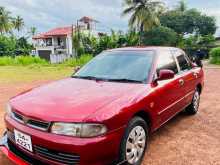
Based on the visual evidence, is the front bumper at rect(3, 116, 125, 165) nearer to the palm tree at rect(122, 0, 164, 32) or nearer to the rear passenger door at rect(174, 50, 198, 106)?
the rear passenger door at rect(174, 50, 198, 106)

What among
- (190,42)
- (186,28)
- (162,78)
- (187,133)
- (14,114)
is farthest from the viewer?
(186,28)

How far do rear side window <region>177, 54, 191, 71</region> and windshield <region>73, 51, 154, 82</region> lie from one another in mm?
946

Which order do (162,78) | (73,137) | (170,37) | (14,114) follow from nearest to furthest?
(73,137) < (14,114) < (162,78) < (170,37)

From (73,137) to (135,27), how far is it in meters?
38.3

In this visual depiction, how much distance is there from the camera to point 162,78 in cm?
381

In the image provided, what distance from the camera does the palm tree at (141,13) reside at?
125ft

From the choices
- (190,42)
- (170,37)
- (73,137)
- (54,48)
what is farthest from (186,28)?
(73,137)

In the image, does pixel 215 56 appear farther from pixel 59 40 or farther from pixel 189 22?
pixel 59 40

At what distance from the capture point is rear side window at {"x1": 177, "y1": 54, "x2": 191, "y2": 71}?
4.98 metres

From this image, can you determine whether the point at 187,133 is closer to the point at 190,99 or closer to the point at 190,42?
the point at 190,99

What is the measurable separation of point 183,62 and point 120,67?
171 cm

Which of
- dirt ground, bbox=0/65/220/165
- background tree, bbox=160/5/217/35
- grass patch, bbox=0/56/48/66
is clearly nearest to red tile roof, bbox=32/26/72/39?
background tree, bbox=160/5/217/35

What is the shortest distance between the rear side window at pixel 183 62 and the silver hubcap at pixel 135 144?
6.76 feet

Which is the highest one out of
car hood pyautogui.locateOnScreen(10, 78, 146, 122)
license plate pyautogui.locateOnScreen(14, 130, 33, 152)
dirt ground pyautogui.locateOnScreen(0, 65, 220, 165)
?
car hood pyautogui.locateOnScreen(10, 78, 146, 122)
